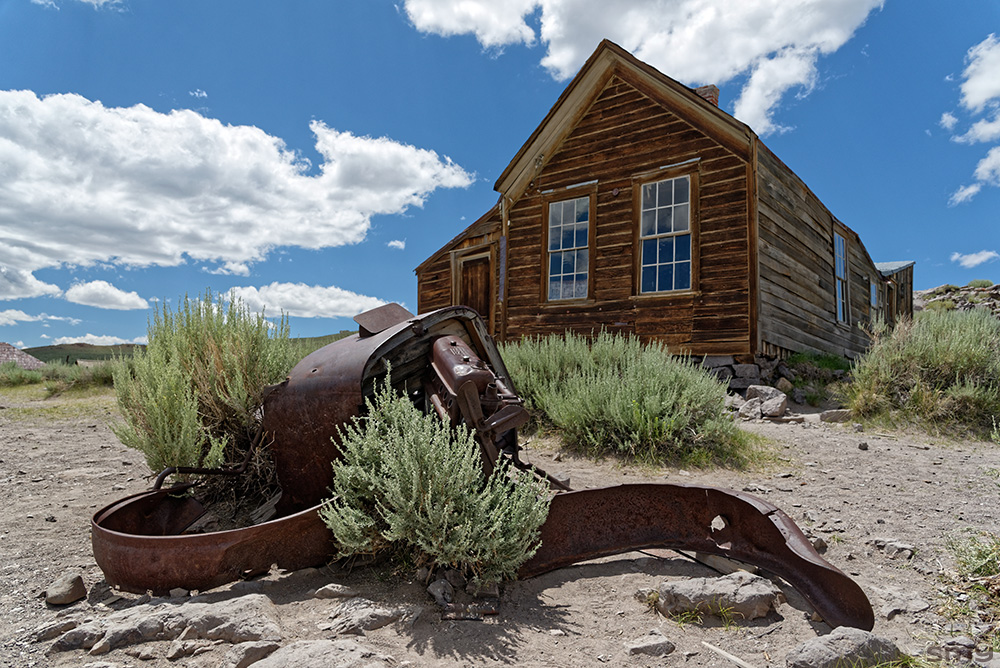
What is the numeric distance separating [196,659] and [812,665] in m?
2.17

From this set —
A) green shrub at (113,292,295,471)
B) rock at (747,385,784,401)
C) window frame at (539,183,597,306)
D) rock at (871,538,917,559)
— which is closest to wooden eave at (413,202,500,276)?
window frame at (539,183,597,306)

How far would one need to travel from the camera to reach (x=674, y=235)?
32.2 feet

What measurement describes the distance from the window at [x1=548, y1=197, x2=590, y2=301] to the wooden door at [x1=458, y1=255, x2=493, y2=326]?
5.79ft

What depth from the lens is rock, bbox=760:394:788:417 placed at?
7414 mm

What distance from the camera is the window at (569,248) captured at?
10828mm

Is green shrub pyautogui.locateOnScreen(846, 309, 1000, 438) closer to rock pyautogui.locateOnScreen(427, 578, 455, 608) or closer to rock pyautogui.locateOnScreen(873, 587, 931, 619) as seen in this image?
rock pyautogui.locateOnScreen(873, 587, 931, 619)

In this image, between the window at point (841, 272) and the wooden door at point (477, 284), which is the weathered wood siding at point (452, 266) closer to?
the wooden door at point (477, 284)

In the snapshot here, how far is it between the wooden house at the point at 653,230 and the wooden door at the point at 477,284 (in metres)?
0.07

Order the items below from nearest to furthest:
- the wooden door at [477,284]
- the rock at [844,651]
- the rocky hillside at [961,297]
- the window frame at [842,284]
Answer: the rock at [844,651] → the wooden door at [477,284] → the window frame at [842,284] → the rocky hillside at [961,297]

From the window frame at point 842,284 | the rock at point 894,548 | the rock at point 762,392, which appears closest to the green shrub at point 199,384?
the rock at point 894,548

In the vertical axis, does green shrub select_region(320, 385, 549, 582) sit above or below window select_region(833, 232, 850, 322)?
below

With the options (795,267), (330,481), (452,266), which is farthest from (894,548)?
→ (452,266)

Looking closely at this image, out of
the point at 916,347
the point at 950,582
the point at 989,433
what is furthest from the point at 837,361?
the point at 950,582

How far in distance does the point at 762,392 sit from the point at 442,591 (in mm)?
6846
